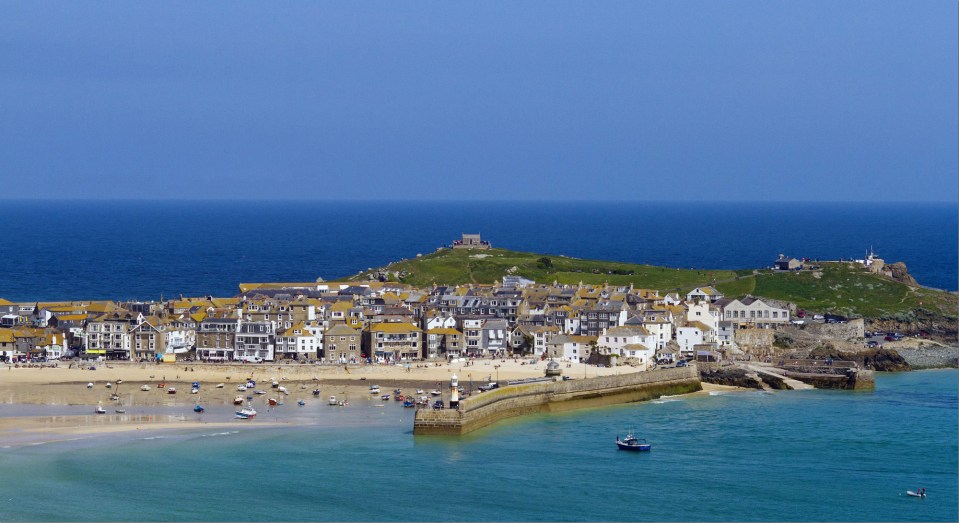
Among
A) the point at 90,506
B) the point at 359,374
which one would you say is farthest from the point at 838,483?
the point at 359,374

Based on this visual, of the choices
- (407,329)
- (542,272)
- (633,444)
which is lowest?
(633,444)

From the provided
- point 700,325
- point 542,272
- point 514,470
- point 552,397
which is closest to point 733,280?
point 542,272

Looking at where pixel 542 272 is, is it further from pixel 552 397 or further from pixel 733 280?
pixel 552 397

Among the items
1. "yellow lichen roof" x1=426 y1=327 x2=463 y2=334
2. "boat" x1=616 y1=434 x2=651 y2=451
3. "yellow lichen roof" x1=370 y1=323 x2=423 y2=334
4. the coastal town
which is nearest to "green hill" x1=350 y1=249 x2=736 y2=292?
the coastal town

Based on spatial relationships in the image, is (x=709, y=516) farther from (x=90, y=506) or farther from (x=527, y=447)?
(x=90, y=506)

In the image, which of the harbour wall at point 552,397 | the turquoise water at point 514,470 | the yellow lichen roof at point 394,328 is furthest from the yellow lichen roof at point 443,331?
the turquoise water at point 514,470

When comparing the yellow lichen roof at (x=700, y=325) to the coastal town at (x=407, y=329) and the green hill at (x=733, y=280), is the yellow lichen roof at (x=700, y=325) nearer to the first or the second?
the coastal town at (x=407, y=329)
